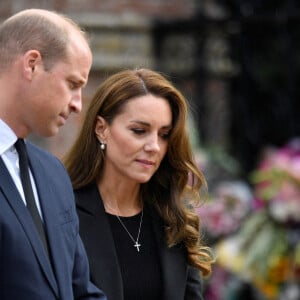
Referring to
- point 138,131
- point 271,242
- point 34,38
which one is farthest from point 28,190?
point 271,242

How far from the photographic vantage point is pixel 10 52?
2.83m

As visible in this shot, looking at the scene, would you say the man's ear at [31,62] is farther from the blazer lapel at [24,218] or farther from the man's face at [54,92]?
the blazer lapel at [24,218]

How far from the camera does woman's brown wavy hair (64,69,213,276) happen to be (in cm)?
368

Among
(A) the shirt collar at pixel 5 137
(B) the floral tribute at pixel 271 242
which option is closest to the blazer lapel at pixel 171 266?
(A) the shirt collar at pixel 5 137

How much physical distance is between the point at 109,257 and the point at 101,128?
43 centimetres

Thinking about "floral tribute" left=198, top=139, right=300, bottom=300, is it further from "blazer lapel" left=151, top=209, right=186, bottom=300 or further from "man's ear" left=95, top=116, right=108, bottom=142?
"man's ear" left=95, top=116, right=108, bottom=142

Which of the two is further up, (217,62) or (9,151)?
(9,151)

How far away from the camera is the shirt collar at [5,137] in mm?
2801

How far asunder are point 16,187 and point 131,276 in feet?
2.80

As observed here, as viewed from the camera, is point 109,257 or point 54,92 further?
point 109,257

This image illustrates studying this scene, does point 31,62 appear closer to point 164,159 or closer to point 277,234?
point 164,159

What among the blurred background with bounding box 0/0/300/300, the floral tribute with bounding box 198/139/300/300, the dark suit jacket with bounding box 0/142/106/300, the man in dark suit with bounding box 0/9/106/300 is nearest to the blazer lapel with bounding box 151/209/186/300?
the dark suit jacket with bounding box 0/142/106/300

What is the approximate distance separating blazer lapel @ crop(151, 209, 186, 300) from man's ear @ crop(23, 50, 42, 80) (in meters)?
1.00

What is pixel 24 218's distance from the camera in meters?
2.74
